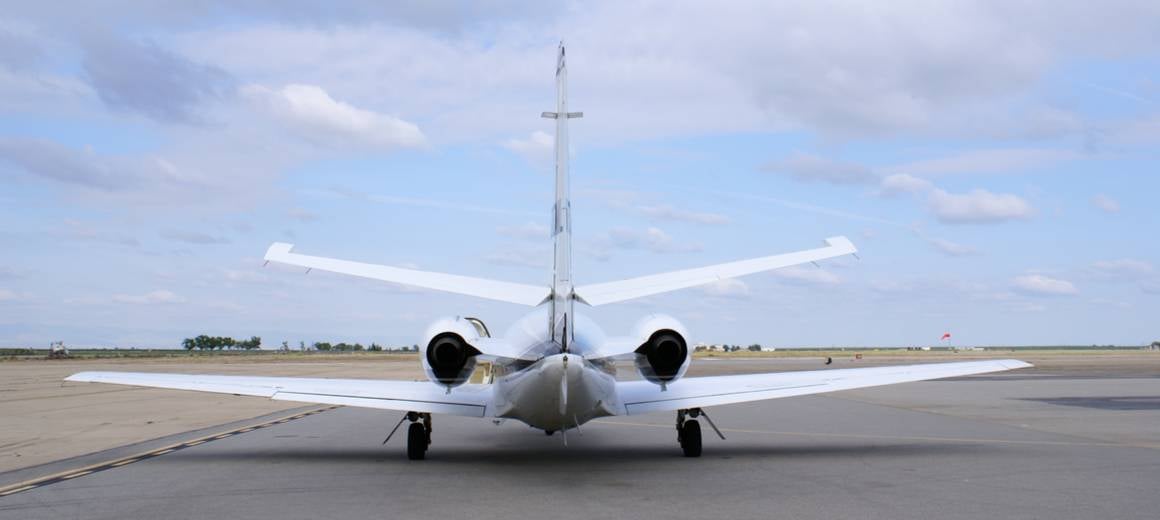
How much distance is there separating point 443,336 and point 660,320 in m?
2.89

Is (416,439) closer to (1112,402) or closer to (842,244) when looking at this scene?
(842,244)

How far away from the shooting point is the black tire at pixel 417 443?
1589 centimetres

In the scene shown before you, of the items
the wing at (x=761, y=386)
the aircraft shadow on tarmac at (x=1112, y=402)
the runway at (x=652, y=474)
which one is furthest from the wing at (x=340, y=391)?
the aircraft shadow on tarmac at (x=1112, y=402)

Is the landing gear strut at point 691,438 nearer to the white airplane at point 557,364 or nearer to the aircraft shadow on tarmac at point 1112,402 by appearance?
the white airplane at point 557,364

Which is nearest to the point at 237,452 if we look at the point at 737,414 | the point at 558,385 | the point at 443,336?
the point at 443,336

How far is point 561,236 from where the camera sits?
13.9m

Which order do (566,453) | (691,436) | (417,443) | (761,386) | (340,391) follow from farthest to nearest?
(566,453)
(761,386)
(340,391)
(691,436)
(417,443)

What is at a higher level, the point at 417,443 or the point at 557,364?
the point at 557,364

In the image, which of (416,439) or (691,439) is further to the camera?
(691,439)

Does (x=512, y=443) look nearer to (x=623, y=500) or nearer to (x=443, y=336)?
(x=443, y=336)

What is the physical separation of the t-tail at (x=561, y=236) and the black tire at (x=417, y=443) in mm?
4148

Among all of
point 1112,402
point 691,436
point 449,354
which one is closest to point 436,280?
point 449,354

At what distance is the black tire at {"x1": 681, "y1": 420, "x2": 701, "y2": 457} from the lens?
16.1 metres

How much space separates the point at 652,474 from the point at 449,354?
3474 millimetres
